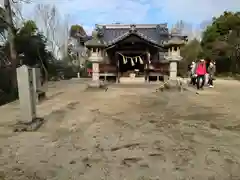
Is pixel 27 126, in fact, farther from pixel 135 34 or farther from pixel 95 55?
pixel 135 34

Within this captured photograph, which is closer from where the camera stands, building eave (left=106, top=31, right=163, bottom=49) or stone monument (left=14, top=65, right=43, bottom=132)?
stone monument (left=14, top=65, right=43, bottom=132)

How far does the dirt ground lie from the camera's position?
142 inches

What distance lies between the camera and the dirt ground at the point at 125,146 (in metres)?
3.61

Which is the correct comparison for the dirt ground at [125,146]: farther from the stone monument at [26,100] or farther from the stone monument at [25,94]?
the stone monument at [25,94]

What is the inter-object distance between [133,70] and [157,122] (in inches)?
679

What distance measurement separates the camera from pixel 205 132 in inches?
217

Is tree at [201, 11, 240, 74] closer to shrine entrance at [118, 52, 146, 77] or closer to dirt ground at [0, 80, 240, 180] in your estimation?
shrine entrance at [118, 52, 146, 77]

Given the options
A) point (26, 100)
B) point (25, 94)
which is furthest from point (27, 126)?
point (25, 94)

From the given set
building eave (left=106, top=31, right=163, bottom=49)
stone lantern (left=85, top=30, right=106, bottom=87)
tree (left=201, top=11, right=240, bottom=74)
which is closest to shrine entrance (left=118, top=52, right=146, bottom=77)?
building eave (left=106, top=31, right=163, bottom=49)

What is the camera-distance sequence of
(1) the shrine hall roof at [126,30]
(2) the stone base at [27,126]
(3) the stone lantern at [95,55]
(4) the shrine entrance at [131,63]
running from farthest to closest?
(1) the shrine hall roof at [126,30], (4) the shrine entrance at [131,63], (3) the stone lantern at [95,55], (2) the stone base at [27,126]

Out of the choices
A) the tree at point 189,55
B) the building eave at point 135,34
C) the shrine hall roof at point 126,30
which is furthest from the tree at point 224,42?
the building eave at point 135,34

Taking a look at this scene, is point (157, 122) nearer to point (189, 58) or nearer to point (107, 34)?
point (107, 34)

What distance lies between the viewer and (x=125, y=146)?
466cm

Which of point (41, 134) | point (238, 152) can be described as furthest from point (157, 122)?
point (41, 134)
